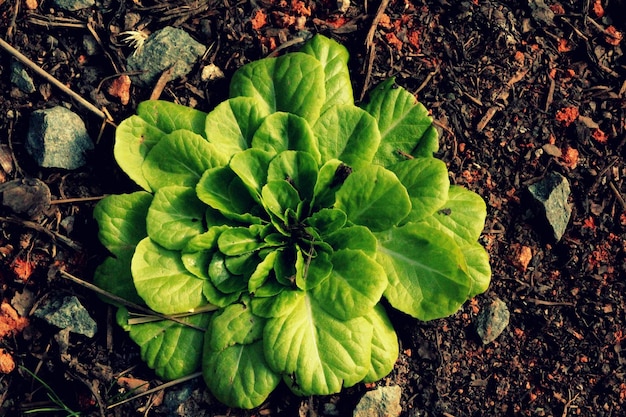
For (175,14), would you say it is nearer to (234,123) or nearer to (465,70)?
(234,123)

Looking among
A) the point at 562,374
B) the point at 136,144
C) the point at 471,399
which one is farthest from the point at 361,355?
the point at 136,144

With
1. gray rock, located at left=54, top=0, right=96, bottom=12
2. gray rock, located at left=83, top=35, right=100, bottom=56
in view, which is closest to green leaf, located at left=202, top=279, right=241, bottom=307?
gray rock, located at left=83, top=35, right=100, bottom=56

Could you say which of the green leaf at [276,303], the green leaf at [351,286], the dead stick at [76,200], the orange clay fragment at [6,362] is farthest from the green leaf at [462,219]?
the orange clay fragment at [6,362]

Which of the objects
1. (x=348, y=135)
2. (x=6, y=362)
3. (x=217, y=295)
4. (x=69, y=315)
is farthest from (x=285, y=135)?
(x=6, y=362)

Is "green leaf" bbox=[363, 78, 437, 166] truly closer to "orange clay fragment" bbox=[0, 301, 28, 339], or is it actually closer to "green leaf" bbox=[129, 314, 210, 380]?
"green leaf" bbox=[129, 314, 210, 380]

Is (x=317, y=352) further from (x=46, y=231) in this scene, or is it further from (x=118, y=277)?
(x=46, y=231)

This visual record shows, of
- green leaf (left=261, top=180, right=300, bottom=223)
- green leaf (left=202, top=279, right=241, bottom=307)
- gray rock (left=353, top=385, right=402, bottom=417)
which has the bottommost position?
gray rock (left=353, top=385, right=402, bottom=417)
